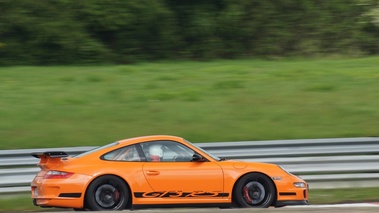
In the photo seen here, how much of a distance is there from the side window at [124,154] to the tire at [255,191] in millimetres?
1378

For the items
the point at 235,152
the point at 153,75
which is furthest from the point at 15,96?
the point at 235,152

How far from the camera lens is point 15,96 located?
16531 mm

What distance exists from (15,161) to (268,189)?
4.05 m

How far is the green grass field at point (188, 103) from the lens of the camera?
14234 millimetres

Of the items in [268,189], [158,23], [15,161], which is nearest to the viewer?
[268,189]

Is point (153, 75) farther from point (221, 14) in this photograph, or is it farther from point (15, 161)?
point (15, 161)

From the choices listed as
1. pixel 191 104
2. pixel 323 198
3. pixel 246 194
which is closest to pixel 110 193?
pixel 246 194

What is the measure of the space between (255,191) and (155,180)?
52.0 inches

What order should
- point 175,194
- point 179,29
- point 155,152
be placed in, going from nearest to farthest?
point 175,194
point 155,152
point 179,29

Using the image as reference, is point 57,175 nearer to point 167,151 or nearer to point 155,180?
point 155,180

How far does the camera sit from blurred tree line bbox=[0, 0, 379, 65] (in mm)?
21406

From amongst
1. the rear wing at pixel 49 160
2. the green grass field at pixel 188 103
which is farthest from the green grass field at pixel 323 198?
the green grass field at pixel 188 103

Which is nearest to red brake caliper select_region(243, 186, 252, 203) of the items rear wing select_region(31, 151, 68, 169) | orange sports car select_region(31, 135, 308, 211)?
orange sports car select_region(31, 135, 308, 211)

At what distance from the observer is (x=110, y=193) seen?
9.67 m
